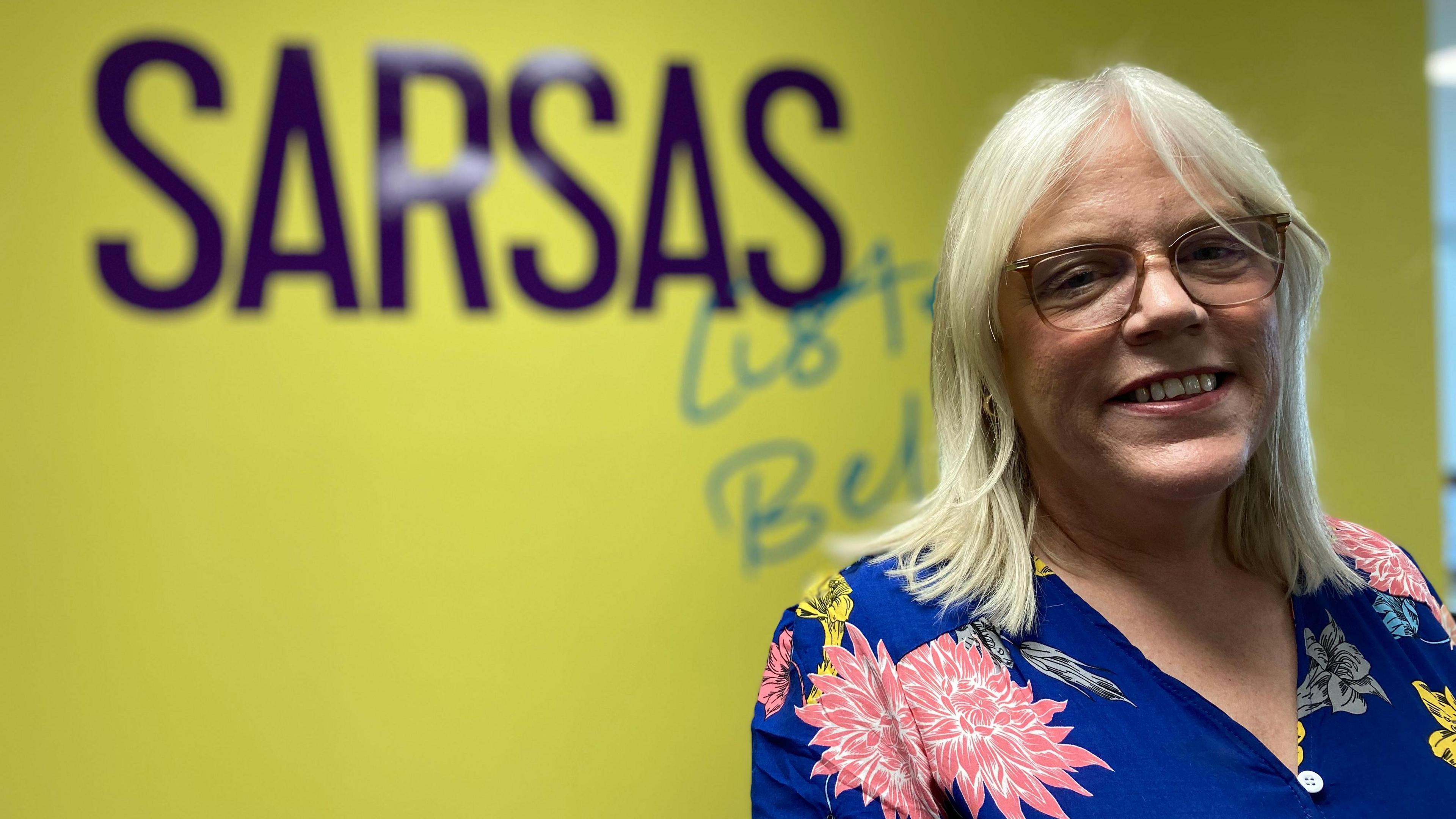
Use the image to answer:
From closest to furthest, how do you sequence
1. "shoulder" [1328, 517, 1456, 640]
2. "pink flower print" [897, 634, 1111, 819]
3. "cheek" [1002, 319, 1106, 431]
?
"pink flower print" [897, 634, 1111, 819]
"cheek" [1002, 319, 1106, 431]
"shoulder" [1328, 517, 1456, 640]

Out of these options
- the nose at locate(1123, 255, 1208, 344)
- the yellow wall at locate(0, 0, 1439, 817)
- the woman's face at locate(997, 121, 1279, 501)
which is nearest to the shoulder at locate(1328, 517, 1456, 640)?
the woman's face at locate(997, 121, 1279, 501)

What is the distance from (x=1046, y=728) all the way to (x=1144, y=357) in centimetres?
34

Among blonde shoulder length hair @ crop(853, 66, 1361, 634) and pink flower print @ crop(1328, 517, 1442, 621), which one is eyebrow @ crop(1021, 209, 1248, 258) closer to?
blonde shoulder length hair @ crop(853, 66, 1361, 634)

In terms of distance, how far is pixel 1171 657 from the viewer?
3.23 ft

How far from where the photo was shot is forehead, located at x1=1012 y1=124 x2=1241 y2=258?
0.96m

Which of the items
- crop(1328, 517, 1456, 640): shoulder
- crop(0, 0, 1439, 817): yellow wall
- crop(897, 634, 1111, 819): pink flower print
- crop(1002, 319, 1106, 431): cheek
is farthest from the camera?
crop(0, 0, 1439, 817): yellow wall

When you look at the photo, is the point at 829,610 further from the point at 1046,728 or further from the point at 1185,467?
the point at 1185,467

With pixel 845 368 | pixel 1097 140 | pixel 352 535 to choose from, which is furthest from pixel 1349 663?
pixel 352 535

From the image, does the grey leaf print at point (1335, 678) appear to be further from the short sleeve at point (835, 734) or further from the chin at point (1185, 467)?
the short sleeve at point (835, 734)

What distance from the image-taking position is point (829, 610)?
101 cm

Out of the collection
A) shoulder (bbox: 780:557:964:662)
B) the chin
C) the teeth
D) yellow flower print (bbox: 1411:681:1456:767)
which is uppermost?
the teeth

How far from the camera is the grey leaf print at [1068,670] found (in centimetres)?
93

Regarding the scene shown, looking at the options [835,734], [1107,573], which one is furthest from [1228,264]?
[835,734]

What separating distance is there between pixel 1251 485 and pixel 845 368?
127 centimetres
